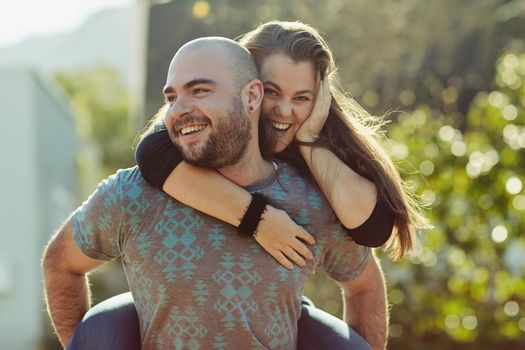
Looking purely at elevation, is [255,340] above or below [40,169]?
above

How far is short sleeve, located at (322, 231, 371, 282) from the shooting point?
8.32 feet

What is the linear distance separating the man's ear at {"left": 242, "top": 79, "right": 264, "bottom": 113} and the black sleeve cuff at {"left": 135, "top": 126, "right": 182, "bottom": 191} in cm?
21

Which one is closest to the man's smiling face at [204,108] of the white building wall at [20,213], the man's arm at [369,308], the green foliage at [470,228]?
the man's arm at [369,308]

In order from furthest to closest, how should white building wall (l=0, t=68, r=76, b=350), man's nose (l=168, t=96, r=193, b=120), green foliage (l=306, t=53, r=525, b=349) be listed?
1. white building wall (l=0, t=68, r=76, b=350)
2. green foliage (l=306, t=53, r=525, b=349)
3. man's nose (l=168, t=96, r=193, b=120)

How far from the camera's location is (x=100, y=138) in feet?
119

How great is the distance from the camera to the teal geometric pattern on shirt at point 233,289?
2.34 meters

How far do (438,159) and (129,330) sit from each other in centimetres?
397

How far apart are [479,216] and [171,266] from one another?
4.10 meters

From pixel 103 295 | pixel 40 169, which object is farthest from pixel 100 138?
pixel 40 169

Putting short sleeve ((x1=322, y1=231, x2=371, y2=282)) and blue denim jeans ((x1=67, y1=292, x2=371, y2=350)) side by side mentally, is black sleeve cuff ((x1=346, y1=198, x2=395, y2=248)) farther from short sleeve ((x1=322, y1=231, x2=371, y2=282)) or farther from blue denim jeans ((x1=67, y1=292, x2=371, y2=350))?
blue denim jeans ((x1=67, y1=292, x2=371, y2=350))

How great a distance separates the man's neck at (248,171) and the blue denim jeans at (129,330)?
1.28 feet

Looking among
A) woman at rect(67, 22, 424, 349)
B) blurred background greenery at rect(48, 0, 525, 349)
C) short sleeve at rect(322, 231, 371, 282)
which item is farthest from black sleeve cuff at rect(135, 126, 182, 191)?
blurred background greenery at rect(48, 0, 525, 349)

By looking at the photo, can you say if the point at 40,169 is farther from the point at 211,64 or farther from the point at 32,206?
the point at 211,64

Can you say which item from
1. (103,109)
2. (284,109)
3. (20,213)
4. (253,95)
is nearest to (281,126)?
(284,109)
